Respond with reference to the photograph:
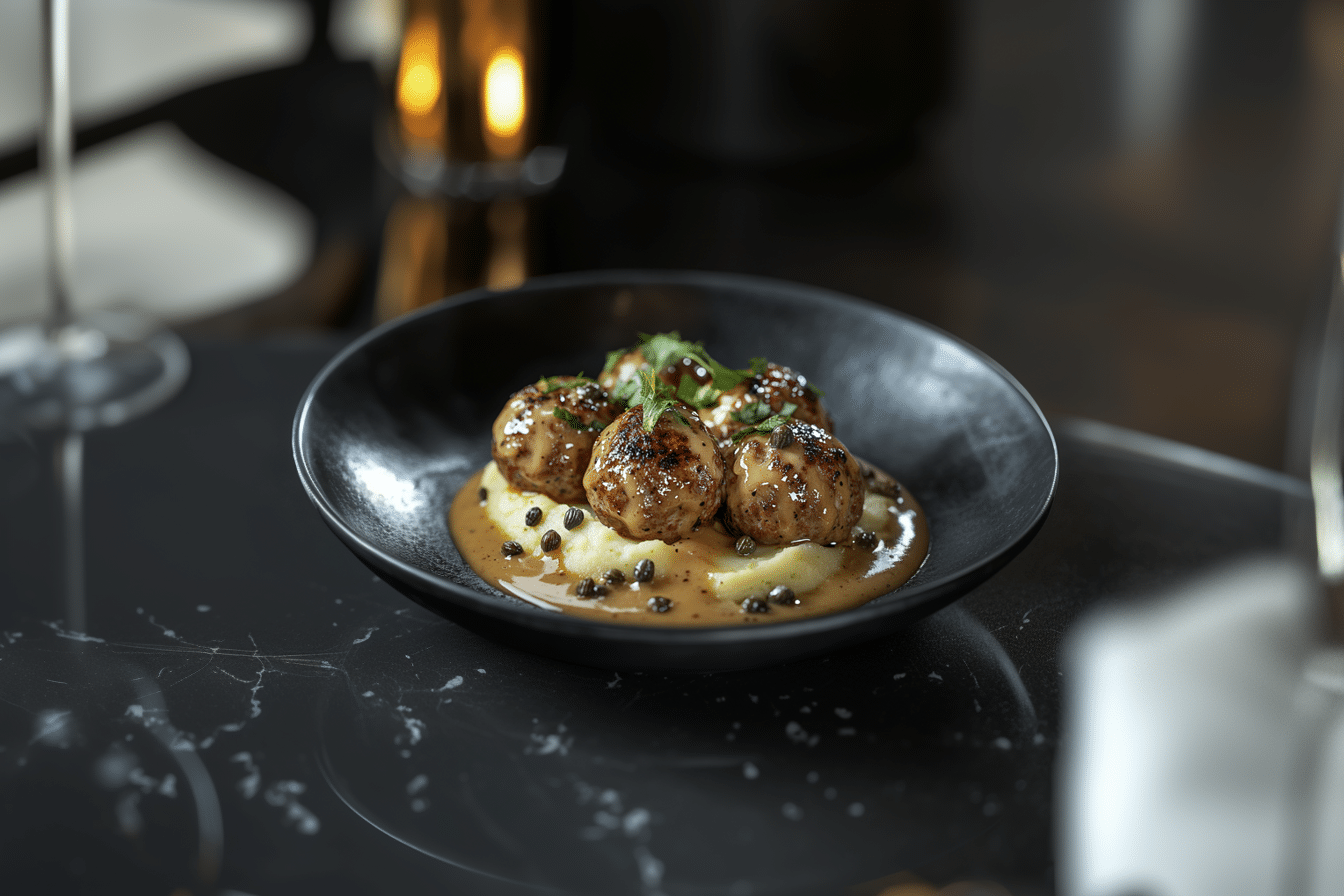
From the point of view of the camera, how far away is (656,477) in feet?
6.24

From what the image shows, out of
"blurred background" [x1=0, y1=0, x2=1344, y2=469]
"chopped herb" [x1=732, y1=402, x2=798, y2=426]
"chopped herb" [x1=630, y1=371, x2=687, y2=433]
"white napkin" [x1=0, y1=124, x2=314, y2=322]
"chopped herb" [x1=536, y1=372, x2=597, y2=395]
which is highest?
"chopped herb" [x1=630, y1=371, x2=687, y2=433]

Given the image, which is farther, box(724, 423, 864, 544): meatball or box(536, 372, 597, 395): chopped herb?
box(536, 372, 597, 395): chopped herb

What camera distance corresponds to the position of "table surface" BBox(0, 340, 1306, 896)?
1549 millimetres

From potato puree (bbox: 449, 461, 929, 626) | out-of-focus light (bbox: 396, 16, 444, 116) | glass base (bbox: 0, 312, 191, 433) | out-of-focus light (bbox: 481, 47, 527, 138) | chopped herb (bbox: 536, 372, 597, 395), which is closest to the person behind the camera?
potato puree (bbox: 449, 461, 929, 626)

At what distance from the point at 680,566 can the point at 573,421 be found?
0.31m

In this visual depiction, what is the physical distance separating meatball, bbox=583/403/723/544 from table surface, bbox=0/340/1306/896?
0.78ft

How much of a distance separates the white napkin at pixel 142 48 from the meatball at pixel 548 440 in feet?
13.1

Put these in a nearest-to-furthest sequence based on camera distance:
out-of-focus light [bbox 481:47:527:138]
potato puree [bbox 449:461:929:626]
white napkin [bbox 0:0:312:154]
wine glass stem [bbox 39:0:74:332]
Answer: potato puree [bbox 449:461:929:626], wine glass stem [bbox 39:0:74:332], out-of-focus light [bbox 481:47:527:138], white napkin [bbox 0:0:312:154]

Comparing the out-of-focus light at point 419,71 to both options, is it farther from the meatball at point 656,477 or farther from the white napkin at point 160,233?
the meatball at point 656,477

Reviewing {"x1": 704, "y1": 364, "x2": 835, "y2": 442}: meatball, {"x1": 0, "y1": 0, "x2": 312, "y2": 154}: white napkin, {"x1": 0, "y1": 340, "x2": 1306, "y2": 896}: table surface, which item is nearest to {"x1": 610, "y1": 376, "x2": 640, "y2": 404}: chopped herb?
{"x1": 704, "y1": 364, "x2": 835, "y2": 442}: meatball

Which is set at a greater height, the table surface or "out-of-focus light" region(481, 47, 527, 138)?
"out-of-focus light" region(481, 47, 527, 138)

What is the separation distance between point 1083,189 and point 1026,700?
4.15 m

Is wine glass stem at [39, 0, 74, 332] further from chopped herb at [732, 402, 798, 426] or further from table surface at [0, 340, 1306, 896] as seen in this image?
chopped herb at [732, 402, 798, 426]

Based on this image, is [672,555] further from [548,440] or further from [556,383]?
[556,383]
